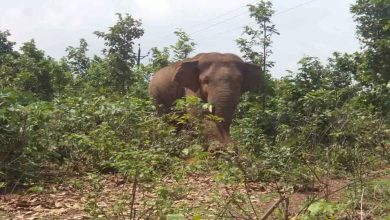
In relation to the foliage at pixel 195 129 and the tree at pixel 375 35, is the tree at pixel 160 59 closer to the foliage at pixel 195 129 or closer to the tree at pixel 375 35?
the foliage at pixel 195 129

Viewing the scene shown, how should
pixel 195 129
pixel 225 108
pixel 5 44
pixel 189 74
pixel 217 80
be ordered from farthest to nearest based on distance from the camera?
pixel 5 44
pixel 189 74
pixel 217 80
pixel 225 108
pixel 195 129

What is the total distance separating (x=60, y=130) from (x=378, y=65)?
302 inches

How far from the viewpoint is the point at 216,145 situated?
627 cm

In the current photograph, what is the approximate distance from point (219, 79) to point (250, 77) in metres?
1.08

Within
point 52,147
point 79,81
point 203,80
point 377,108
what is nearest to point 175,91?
point 203,80

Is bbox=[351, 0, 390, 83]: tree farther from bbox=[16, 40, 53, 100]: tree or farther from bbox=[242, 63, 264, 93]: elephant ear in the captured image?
bbox=[16, 40, 53, 100]: tree

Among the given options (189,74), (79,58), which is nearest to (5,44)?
(79,58)

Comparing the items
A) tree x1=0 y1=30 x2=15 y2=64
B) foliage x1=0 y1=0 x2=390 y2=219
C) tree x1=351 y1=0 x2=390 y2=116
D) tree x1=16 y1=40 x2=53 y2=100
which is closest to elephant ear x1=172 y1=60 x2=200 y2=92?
foliage x1=0 y1=0 x2=390 y2=219

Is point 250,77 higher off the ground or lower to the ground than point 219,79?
higher

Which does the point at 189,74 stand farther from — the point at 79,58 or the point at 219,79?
the point at 79,58

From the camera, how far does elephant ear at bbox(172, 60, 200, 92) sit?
456 inches

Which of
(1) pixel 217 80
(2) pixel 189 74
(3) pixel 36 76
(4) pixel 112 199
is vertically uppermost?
(3) pixel 36 76

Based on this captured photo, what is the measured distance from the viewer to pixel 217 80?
1088cm

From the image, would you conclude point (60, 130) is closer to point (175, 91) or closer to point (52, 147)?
point (52, 147)
